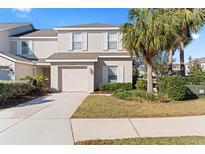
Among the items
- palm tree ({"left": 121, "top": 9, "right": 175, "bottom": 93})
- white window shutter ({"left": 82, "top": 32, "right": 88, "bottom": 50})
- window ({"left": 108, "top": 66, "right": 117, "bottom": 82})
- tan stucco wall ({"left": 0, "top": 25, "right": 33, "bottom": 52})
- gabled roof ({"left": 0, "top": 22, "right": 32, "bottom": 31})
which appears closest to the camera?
palm tree ({"left": 121, "top": 9, "right": 175, "bottom": 93})

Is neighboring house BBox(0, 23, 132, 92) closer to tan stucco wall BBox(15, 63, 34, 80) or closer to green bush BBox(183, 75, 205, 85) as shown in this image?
tan stucco wall BBox(15, 63, 34, 80)

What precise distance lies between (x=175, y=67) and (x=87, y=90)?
14.2m

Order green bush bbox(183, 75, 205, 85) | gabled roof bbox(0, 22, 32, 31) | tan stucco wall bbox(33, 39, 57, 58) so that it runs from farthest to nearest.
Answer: gabled roof bbox(0, 22, 32, 31) → tan stucco wall bbox(33, 39, 57, 58) → green bush bbox(183, 75, 205, 85)

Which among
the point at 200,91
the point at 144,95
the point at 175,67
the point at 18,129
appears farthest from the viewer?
the point at 175,67

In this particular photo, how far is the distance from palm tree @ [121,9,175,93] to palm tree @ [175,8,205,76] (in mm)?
3845

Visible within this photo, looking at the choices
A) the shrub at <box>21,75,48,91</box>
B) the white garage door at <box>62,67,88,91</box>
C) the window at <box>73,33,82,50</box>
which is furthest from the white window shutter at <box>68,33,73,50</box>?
the shrub at <box>21,75,48,91</box>

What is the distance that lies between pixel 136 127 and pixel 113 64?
13567 mm

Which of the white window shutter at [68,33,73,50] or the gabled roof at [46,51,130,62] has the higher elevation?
the white window shutter at [68,33,73,50]

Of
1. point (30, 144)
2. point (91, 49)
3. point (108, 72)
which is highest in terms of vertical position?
point (91, 49)

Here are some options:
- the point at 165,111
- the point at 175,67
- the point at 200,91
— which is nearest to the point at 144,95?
the point at 165,111

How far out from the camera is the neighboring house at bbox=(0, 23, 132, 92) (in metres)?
20.5
